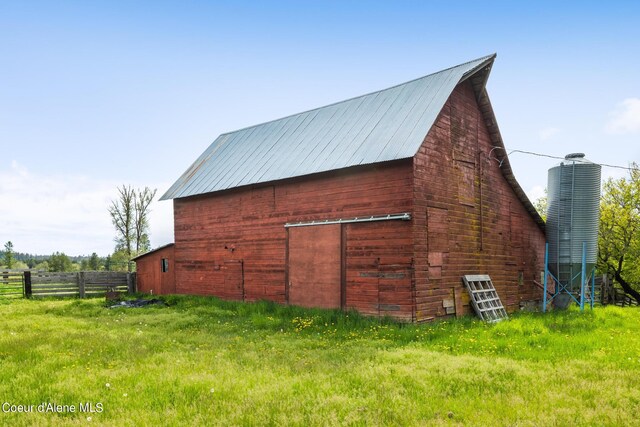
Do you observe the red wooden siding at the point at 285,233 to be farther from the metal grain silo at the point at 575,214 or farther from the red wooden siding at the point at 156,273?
the metal grain silo at the point at 575,214

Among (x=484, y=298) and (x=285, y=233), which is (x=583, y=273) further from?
(x=285, y=233)

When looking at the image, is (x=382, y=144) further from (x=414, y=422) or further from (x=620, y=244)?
(x=620, y=244)

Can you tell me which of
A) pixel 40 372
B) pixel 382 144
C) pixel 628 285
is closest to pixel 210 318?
pixel 40 372

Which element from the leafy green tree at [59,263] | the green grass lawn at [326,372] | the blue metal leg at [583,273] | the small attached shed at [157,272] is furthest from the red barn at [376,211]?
the leafy green tree at [59,263]

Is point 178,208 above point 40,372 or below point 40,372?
above

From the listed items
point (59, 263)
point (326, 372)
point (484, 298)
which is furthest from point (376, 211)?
point (59, 263)

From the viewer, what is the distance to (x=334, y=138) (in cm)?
1675

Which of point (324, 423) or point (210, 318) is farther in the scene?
point (210, 318)

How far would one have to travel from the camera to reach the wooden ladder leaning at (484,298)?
47.7ft

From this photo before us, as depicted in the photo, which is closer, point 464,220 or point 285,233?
point 464,220

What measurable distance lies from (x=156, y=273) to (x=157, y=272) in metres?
0.13

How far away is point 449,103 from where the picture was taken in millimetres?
15203

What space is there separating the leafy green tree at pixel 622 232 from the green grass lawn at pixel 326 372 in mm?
18063

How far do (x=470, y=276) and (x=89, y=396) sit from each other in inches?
467
